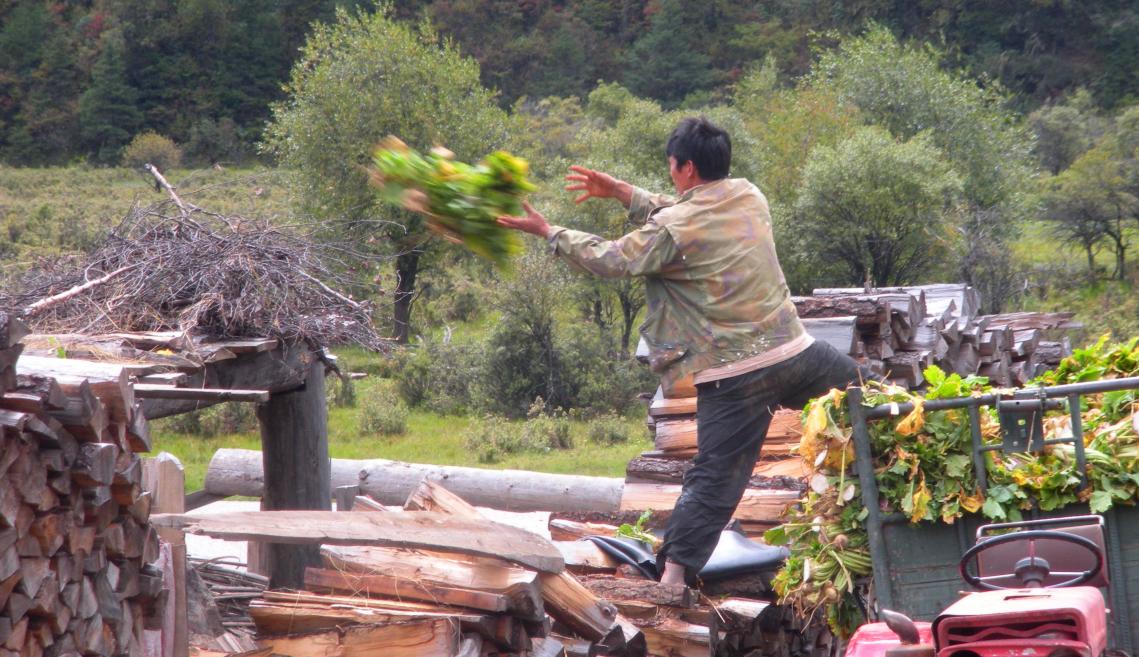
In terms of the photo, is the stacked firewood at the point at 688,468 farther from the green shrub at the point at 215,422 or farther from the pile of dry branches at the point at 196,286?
the green shrub at the point at 215,422

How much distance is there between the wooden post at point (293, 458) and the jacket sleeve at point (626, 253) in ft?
8.33

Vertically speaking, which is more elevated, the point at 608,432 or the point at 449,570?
the point at 449,570

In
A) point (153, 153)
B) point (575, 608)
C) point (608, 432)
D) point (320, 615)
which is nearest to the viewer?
point (320, 615)

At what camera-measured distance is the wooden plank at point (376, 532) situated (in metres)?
4.65

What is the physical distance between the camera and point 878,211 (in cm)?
2323

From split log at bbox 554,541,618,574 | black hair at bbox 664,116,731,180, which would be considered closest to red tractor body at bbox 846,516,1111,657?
black hair at bbox 664,116,731,180

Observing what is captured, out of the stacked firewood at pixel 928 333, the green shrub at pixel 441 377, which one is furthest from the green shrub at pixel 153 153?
the stacked firewood at pixel 928 333

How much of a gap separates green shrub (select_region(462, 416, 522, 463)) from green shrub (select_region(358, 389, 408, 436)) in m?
1.23

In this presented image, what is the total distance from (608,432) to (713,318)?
39.3 feet

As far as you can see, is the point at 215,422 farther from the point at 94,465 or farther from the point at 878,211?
the point at 94,465

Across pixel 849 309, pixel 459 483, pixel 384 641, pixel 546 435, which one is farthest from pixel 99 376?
pixel 546 435

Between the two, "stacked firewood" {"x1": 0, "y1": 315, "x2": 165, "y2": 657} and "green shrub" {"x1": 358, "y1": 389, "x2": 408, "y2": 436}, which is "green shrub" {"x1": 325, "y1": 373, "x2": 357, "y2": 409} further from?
"stacked firewood" {"x1": 0, "y1": 315, "x2": 165, "y2": 657}

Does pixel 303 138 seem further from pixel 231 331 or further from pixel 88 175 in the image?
pixel 231 331

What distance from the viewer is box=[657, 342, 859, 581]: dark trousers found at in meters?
5.18
